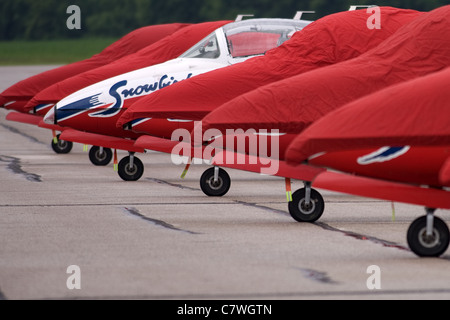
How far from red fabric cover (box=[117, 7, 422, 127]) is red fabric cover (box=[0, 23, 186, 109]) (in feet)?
23.7

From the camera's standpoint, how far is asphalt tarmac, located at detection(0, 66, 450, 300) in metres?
7.99

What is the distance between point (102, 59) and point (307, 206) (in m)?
11.3

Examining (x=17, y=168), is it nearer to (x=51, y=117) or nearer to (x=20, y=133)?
(x=51, y=117)

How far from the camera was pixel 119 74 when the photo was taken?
1877 cm

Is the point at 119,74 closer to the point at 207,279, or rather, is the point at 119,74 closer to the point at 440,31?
the point at 440,31

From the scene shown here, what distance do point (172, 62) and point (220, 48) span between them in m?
0.76

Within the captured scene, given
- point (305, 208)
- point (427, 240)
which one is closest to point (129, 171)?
point (305, 208)

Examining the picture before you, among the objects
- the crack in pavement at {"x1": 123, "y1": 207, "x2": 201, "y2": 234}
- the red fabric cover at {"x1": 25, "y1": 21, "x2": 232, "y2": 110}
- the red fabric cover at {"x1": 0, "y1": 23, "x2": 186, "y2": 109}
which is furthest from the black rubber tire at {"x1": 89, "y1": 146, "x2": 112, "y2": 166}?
the crack in pavement at {"x1": 123, "y1": 207, "x2": 201, "y2": 234}

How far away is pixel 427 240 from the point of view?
9.32 meters

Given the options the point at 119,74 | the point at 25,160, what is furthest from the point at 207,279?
the point at 25,160

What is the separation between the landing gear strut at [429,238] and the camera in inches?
366

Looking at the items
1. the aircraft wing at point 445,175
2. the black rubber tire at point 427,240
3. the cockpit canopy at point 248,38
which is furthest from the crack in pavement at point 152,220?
the cockpit canopy at point 248,38

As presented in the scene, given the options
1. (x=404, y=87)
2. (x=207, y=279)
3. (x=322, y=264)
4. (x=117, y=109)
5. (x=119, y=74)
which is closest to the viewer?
(x=207, y=279)

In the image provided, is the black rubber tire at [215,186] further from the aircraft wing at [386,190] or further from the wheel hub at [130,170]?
the aircraft wing at [386,190]
